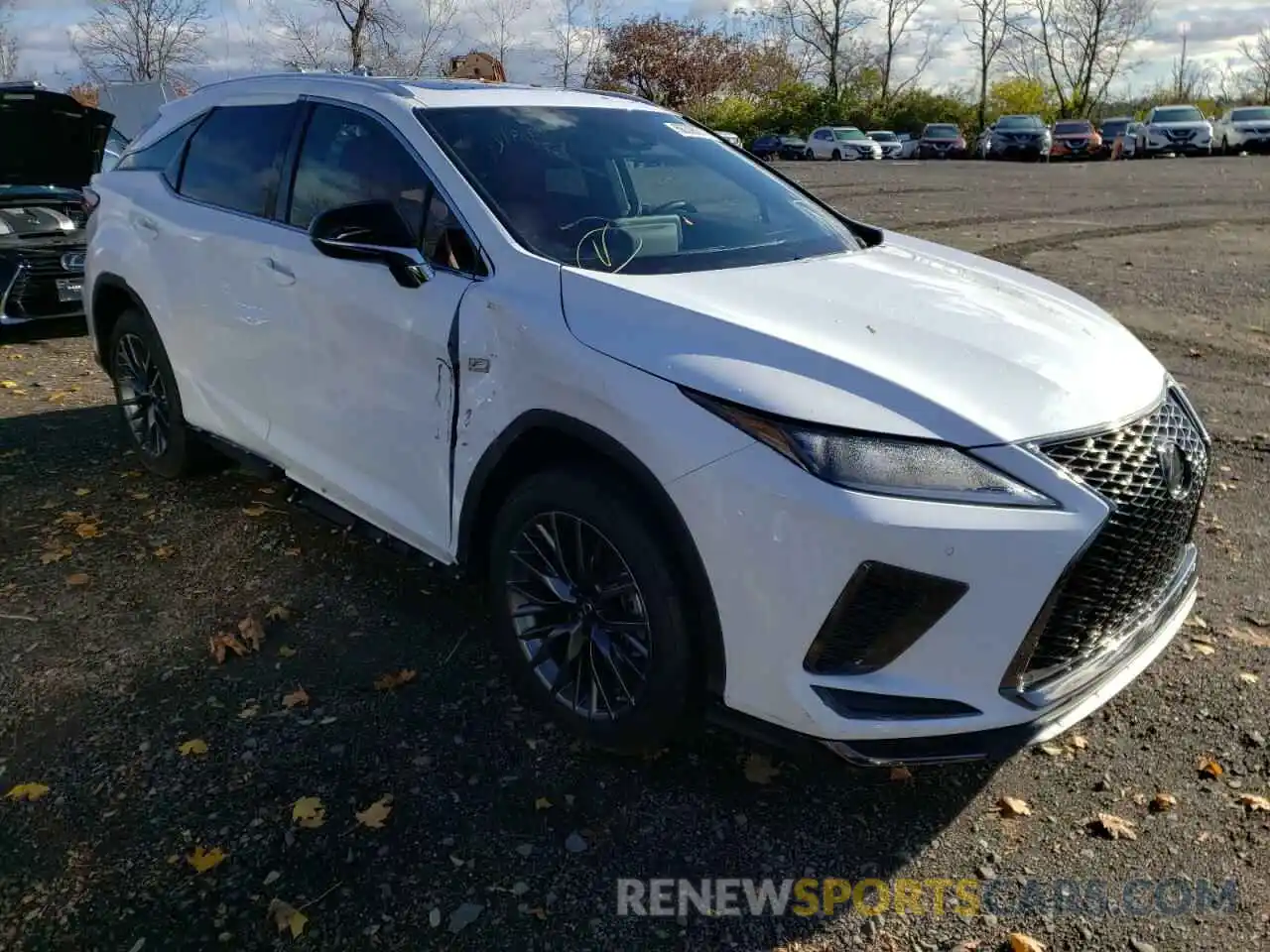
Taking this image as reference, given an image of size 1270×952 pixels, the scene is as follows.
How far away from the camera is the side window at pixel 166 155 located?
15.5 ft

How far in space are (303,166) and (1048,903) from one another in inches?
135

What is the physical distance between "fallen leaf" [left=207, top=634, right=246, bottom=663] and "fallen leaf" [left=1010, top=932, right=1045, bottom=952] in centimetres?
262

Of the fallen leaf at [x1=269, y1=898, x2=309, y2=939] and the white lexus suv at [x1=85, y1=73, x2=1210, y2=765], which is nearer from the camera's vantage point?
the white lexus suv at [x1=85, y1=73, x2=1210, y2=765]

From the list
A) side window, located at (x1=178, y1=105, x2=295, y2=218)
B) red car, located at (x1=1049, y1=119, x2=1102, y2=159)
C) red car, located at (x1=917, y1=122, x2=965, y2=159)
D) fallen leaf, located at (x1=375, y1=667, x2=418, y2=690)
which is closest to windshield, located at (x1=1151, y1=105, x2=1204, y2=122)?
red car, located at (x1=1049, y1=119, x2=1102, y2=159)

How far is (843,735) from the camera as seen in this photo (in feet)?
7.89

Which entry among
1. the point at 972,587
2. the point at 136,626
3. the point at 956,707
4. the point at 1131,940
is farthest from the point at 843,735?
the point at 136,626

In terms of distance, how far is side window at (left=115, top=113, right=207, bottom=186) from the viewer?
15.5ft

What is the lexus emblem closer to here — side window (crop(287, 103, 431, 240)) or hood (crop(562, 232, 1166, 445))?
hood (crop(562, 232, 1166, 445))

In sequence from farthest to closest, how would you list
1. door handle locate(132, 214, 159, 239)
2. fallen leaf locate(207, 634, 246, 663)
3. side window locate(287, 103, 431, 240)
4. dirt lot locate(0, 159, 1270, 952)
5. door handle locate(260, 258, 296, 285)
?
door handle locate(132, 214, 159, 239) → door handle locate(260, 258, 296, 285) → fallen leaf locate(207, 634, 246, 663) → side window locate(287, 103, 431, 240) → dirt lot locate(0, 159, 1270, 952)

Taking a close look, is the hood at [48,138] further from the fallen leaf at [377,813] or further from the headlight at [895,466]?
the headlight at [895,466]

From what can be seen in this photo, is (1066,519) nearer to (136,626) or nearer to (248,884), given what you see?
(248,884)

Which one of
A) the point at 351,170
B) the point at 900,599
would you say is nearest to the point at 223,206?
the point at 351,170

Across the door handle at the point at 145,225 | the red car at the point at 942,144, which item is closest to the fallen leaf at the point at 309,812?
the door handle at the point at 145,225

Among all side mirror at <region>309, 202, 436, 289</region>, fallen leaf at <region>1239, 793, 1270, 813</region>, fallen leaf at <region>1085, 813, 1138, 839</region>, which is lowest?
fallen leaf at <region>1085, 813, 1138, 839</region>
